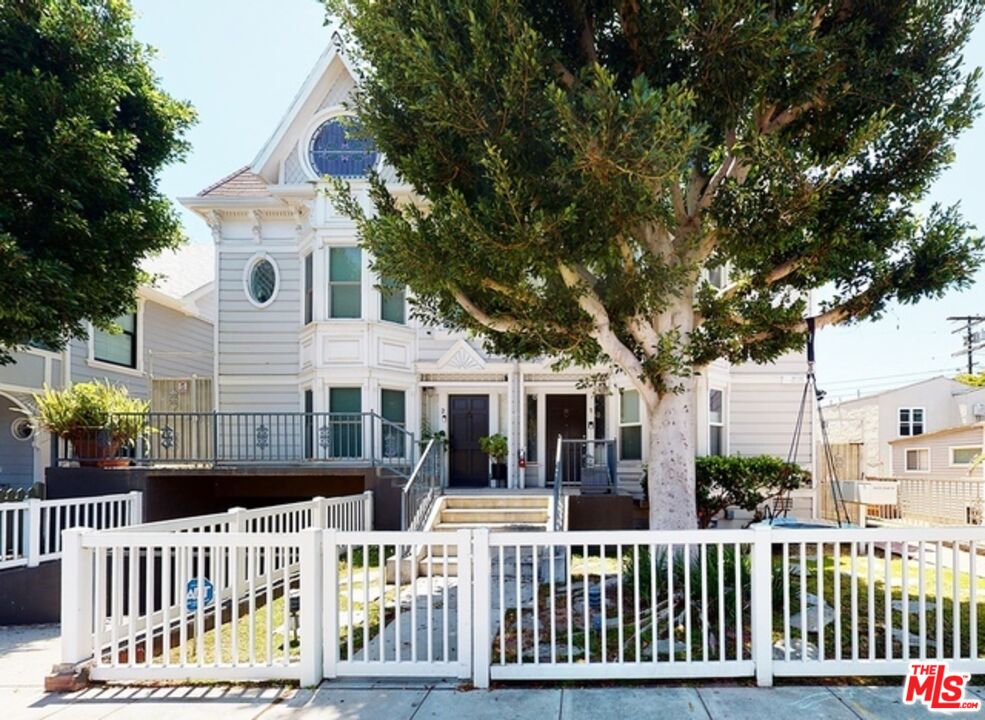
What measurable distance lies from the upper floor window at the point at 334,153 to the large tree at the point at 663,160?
662 centimetres

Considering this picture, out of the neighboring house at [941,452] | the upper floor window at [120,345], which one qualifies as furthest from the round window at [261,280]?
the neighboring house at [941,452]

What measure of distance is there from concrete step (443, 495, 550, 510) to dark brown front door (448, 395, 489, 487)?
248 cm

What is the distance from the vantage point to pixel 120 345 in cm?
1515

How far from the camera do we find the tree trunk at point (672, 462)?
6.20 m

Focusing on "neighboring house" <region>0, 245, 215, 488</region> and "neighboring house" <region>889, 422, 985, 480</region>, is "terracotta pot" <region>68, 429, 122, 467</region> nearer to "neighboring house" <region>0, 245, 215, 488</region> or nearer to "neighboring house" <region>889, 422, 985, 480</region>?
"neighboring house" <region>0, 245, 215, 488</region>

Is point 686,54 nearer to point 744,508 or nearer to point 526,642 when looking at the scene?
point 526,642

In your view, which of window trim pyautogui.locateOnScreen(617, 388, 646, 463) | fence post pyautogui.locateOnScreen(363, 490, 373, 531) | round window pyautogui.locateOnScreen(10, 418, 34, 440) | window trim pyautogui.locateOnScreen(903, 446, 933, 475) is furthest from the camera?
window trim pyautogui.locateOnScreen(903, 446, 933, 475)

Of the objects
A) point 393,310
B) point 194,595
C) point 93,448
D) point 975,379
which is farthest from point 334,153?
point 975,379

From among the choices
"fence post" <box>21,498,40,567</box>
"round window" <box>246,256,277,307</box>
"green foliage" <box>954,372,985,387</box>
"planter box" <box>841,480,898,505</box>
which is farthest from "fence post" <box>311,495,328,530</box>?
"green foliage" <box>954,372,985,387</box>

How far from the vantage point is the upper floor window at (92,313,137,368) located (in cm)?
1445

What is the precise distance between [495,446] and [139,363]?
9211 mm

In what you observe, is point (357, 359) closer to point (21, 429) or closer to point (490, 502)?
point (490, 502)

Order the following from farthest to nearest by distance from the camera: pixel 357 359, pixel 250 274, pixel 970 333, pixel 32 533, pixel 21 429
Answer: pixel 970 333 → pixel 21 429 → pixel 250 274 → pixel 357 359 → pixel 32 533

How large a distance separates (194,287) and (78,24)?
34.0 ft
